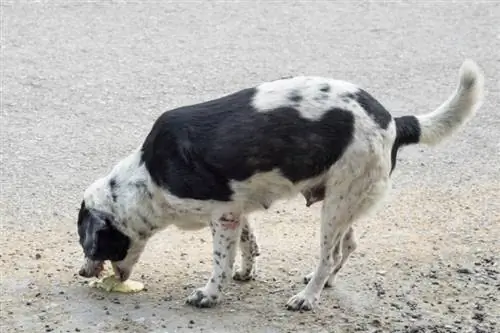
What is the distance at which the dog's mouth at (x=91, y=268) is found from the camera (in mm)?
5637

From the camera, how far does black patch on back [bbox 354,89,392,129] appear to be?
17.4ft

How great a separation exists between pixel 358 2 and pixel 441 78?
272cm

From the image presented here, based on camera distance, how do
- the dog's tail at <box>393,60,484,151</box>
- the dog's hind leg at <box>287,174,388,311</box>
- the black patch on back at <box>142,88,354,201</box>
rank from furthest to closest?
the dog's tail at <box>393,60,484,151</box> < the dog's hind leg at <box>287,174,388,311</box> < the black patch on back at <box>142,88,354,201</box>

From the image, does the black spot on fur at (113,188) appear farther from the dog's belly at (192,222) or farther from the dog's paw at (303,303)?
the dog's paw at (303,303)

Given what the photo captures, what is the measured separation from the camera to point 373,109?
533cm

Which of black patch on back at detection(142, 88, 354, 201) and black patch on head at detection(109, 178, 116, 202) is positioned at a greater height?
black patch on back at detection(142, 88, 354, 201)

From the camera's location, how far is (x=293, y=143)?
206 inches

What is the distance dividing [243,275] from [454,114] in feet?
5.03

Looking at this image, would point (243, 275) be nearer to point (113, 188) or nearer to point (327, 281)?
point (327, 281)

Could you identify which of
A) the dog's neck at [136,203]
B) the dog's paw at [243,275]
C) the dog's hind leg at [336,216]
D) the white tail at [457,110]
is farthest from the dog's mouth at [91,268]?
the white tail at [457,110]

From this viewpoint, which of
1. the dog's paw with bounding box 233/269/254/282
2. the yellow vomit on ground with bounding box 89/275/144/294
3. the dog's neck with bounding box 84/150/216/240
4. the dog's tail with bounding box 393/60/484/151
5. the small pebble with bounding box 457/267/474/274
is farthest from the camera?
the small pebble with bounding box 457/267/474/274

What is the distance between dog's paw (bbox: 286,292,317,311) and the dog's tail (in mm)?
988

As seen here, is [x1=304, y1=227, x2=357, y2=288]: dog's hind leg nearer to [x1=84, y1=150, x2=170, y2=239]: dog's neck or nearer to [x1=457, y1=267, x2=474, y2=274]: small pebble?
[x1=457, y1=267, x2=474, y2=274]: small pebble

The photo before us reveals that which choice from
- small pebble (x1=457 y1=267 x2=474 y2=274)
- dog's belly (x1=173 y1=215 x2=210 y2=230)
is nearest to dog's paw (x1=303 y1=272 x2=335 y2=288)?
dog's belly (x1=173 y1=215 x2=210 y2=230)
